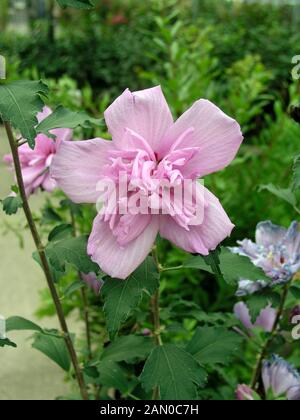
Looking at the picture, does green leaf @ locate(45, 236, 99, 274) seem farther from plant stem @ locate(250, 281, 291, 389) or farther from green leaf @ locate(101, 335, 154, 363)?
plant stem @ locate(250, 281, 291, 389)

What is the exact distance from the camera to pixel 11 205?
0.90 meters

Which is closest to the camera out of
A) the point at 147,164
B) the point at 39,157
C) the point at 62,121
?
the point at 147,164

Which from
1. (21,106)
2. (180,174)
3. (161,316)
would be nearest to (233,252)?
(161,316)

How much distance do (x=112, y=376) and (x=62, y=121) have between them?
0.53 m

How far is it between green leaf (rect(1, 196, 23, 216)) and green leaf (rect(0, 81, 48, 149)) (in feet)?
0.62

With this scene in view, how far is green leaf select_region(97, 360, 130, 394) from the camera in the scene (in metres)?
1.13

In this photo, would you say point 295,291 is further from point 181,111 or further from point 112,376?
point 181,111

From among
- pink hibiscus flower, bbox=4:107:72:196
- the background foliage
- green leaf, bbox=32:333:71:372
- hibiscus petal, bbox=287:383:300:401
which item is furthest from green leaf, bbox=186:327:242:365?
pink hibiscus flower, bbox=4:107:72:196

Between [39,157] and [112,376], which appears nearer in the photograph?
[39,157]

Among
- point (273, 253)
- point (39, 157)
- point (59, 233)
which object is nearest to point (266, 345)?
point (273, 253)

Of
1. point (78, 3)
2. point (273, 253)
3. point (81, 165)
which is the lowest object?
point (273, 253)

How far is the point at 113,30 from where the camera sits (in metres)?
5.99

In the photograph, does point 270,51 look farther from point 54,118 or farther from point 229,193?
point 54,118

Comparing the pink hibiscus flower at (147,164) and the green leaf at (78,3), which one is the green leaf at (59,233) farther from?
the green leaf at (78,3)
